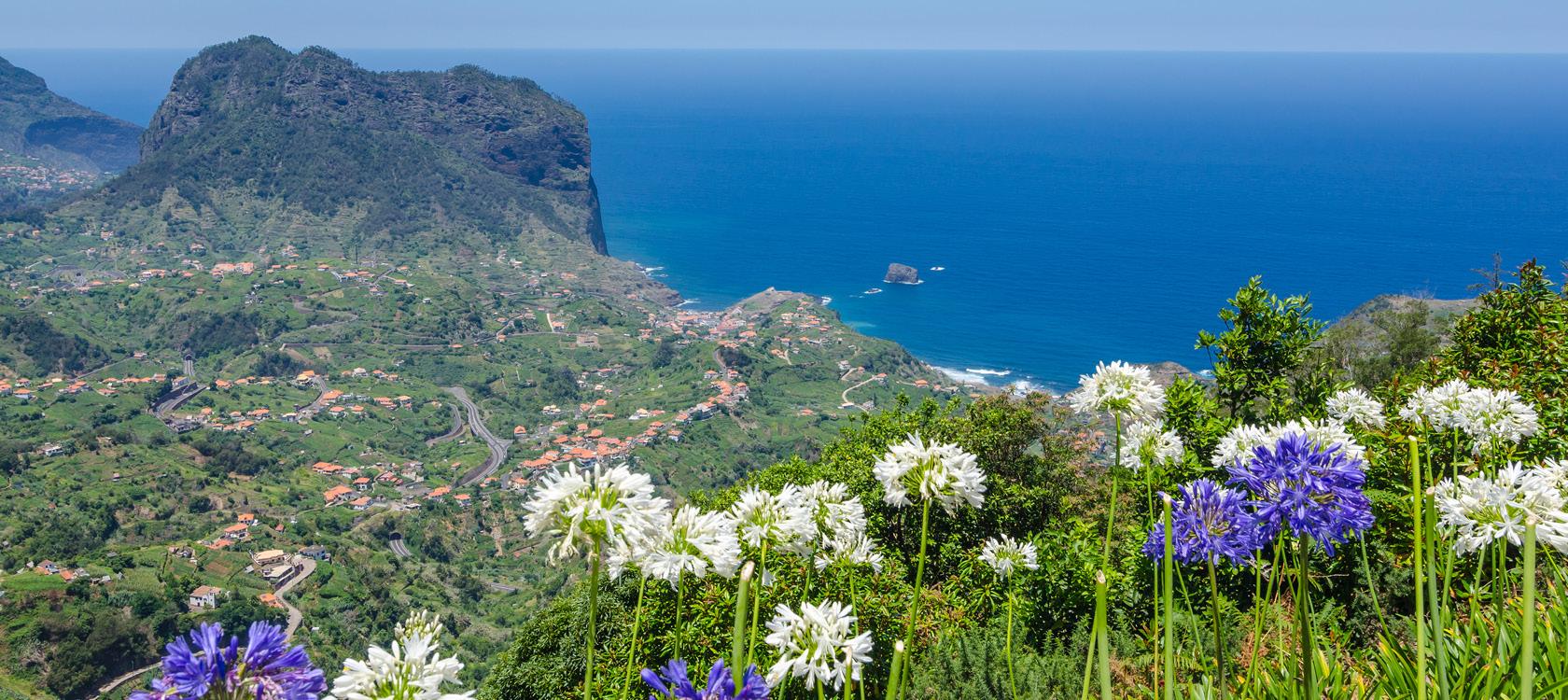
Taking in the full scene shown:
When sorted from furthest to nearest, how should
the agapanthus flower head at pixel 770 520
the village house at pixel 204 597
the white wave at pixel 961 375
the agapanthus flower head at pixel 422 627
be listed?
the white wave at pixel 961 375, the village house at pixel 204 597, the agapanthus flower head at pixel 770 520, the agapanthus flower head at pixel 422 627

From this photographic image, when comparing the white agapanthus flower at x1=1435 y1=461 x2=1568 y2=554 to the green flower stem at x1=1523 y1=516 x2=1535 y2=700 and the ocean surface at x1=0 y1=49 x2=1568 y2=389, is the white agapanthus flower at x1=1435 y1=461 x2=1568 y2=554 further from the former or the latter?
the ocean surface at x1=0 y1=49 x2=1568 y2=389

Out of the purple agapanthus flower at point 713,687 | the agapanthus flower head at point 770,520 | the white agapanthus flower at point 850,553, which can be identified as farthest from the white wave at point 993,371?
the purple agapanthus flower at point 713,687

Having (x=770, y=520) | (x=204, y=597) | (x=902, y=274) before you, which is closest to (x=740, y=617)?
(x=770, y=520)

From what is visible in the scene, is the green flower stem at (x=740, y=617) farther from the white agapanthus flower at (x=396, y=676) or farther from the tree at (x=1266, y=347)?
the tree at (x=1266, y=347)

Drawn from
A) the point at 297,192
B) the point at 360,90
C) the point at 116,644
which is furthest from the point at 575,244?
the point at 116,644

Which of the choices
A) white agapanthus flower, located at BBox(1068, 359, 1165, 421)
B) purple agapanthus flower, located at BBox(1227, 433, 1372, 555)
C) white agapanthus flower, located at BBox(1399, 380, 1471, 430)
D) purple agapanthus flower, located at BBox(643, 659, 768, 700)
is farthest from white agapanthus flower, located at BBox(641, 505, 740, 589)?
white agapanthus flower, located at BBox(1399, 380, 1471, 430)

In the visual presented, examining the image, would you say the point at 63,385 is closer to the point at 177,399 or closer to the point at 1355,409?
the point at 177,399

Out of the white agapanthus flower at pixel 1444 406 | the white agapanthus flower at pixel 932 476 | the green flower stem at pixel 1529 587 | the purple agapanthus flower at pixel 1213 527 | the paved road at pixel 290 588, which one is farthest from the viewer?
the paved road at pixel 290 588
